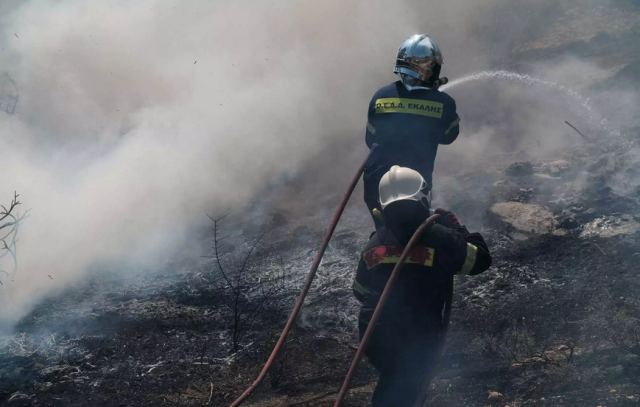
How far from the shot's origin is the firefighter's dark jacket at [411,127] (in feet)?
12.7

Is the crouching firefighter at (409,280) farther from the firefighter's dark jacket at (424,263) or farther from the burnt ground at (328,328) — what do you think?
the burnt ground at (328,328)

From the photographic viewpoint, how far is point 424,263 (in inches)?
119

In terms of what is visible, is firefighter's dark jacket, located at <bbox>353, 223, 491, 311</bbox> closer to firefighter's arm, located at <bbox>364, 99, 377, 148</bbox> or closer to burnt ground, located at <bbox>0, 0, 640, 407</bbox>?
firefighter's arm, located at <bbox>364, 99, 377, 148</bbox>

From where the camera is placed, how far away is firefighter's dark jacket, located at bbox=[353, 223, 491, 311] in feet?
9.93

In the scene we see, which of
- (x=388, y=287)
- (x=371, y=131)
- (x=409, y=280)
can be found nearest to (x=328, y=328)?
(x=371, y=131)

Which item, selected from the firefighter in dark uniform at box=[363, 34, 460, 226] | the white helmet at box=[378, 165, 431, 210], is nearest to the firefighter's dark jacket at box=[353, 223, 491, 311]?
the white helmet at box=[378, 165, 431, 210]

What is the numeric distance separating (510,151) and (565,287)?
125 inches

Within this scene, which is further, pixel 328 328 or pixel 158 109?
pixel 158 109

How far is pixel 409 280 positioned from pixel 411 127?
1143 mm

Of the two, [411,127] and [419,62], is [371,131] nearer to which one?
[411,127]

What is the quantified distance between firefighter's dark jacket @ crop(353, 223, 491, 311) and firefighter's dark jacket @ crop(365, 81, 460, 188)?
79 cm

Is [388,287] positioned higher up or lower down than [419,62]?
lower down

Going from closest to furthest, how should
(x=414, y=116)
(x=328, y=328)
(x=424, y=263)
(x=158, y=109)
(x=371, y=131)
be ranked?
(x=424, y=263) < (x=414, y=116) < (x=371, y=131) < (x=328, y=328) < (x=158, y=109)

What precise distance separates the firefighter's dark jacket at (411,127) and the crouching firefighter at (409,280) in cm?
71
